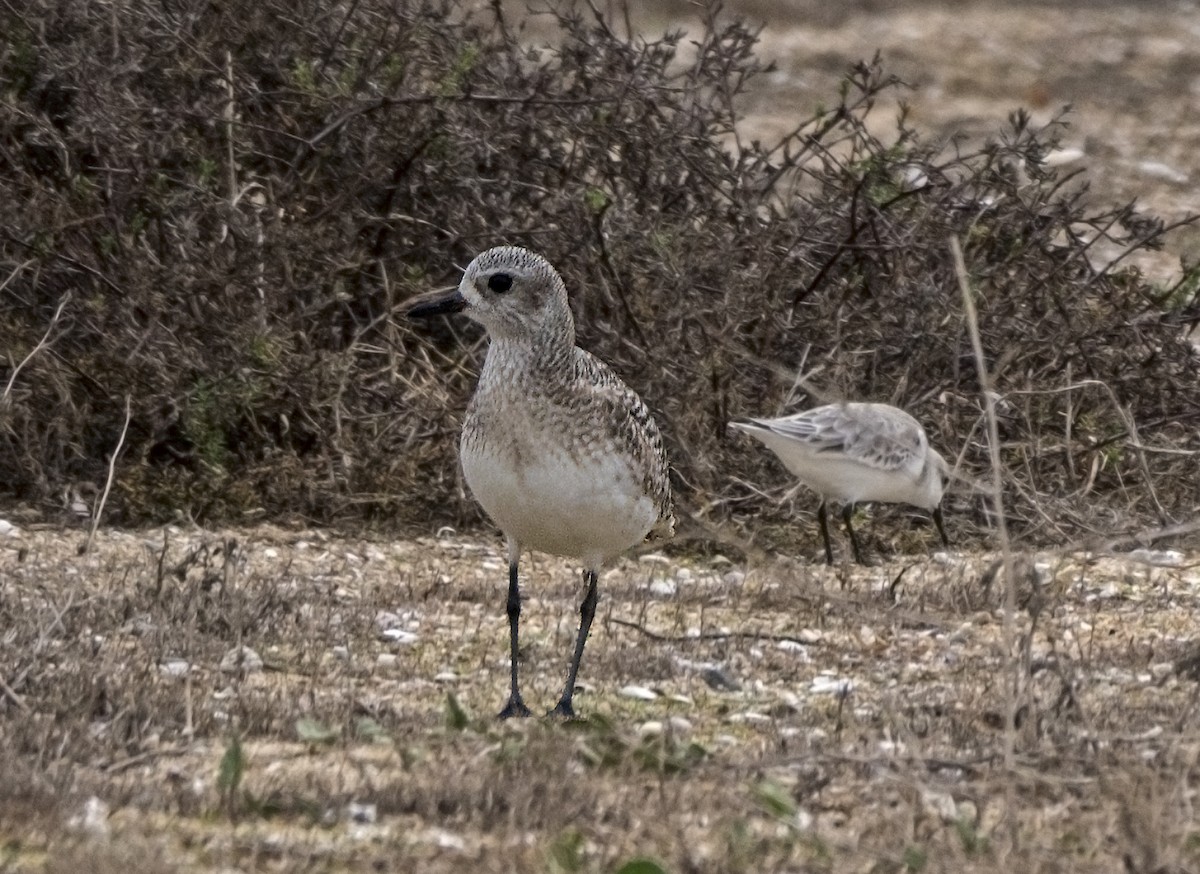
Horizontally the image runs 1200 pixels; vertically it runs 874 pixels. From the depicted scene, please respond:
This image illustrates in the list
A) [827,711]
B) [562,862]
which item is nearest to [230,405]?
[827,711]

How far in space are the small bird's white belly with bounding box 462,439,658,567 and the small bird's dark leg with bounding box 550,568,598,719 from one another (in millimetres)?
195

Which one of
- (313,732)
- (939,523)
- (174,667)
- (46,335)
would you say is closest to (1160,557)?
(939,523)

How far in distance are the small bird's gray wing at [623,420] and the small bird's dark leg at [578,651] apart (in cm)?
34

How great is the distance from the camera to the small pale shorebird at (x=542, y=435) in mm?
5934

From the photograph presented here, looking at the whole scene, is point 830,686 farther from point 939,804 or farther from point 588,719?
point 939,804

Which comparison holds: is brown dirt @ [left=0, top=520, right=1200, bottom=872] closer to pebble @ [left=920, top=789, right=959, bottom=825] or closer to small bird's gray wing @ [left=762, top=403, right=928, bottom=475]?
pebble @ [left=920, top=789, right=959, bottom=825]

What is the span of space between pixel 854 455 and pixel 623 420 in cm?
236

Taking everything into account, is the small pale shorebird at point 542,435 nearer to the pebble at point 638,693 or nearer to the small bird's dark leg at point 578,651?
the small bird's dark leg at point 578,651

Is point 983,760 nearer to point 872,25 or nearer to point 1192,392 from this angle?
point 1192,392

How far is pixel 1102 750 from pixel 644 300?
15.0ft

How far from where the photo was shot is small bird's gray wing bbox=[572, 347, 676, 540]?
6121 millimetres

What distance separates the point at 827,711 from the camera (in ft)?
20.0

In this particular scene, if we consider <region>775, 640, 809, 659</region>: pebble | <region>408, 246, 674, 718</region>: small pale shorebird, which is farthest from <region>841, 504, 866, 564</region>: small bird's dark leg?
<region>408, 246, 674, 718</region>: small pale shorebird

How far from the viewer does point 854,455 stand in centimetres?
837
